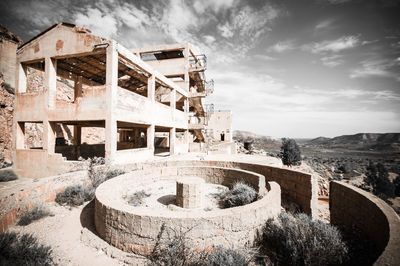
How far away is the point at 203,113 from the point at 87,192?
1697 centimetres

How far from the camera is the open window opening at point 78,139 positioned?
13.6 metres

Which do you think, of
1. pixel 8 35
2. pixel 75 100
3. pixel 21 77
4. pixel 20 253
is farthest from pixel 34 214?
pixel 8 35

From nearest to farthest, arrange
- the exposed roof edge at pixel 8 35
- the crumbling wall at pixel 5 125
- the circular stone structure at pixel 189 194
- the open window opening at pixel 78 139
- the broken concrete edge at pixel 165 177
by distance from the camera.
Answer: the broken concrete edge at pixel 165 177 → the circular stone structure at pixel 189 194 → the crumbling wall at pixel 5 125 → the open window opening at pixel 78 139 → the exposed roof edge at pixel 8 35

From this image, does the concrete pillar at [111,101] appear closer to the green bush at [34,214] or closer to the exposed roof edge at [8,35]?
the green bush at [34,214]

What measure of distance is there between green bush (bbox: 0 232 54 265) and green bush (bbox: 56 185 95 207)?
2482 mm

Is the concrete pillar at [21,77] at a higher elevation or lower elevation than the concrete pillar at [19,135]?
higher

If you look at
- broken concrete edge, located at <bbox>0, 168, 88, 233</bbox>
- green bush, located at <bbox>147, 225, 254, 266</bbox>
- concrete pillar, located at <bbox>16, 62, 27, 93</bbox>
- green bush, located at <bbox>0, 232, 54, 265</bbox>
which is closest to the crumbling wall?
concrete pillar, located at <bbox>16, 62, 27, 93</bbox>

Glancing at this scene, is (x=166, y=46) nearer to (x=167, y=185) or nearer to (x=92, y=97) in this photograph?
(x=92, y=97)

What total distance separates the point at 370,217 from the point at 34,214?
8331mm

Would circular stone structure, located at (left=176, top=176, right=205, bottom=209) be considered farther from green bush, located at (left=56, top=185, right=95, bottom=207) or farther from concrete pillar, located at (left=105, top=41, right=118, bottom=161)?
concrete pillar, located at (left=105, top=41, right=118, bottom=161)

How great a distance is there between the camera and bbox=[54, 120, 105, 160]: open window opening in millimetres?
13598

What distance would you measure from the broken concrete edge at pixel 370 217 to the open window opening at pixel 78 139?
1365cm

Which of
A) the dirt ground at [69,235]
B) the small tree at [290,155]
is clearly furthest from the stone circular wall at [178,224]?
the small tree at [290,155]

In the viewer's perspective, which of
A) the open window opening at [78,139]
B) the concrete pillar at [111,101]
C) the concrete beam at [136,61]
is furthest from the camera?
the open window opening at [78,139]
